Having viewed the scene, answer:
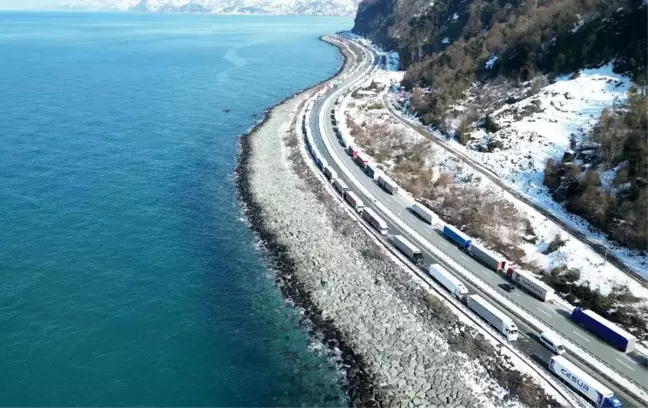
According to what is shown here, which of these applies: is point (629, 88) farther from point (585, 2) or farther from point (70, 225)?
point (70, 225)

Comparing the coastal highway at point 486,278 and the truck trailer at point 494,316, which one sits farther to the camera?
the truck trailer at point 494,316

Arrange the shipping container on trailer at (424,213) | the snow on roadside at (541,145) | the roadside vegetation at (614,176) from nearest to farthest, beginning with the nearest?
the roadside vegetation at (614,176) < the snow on roadside at (541,145) < the shipping container on trailer at (424,213)

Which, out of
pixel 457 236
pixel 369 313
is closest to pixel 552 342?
pixel 369 313

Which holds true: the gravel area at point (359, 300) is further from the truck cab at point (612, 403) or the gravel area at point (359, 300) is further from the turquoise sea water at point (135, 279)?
the truck cab at point (612, 403)

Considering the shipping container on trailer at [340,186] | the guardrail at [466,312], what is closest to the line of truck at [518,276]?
the shipping container on trailer at [340,186]

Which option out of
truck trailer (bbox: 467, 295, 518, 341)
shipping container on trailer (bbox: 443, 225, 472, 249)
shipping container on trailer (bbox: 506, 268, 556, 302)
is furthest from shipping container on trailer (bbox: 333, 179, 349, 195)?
truck trailer (bbox: 467, 295, 518, 341)

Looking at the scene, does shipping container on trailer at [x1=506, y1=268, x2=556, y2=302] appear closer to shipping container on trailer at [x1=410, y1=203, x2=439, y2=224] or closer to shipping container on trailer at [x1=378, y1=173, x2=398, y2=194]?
shipping container on trailer at [x1=410, y1=203, x2=439, y2=224]

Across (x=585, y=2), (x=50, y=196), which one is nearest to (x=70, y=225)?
(x=50, y=196)
